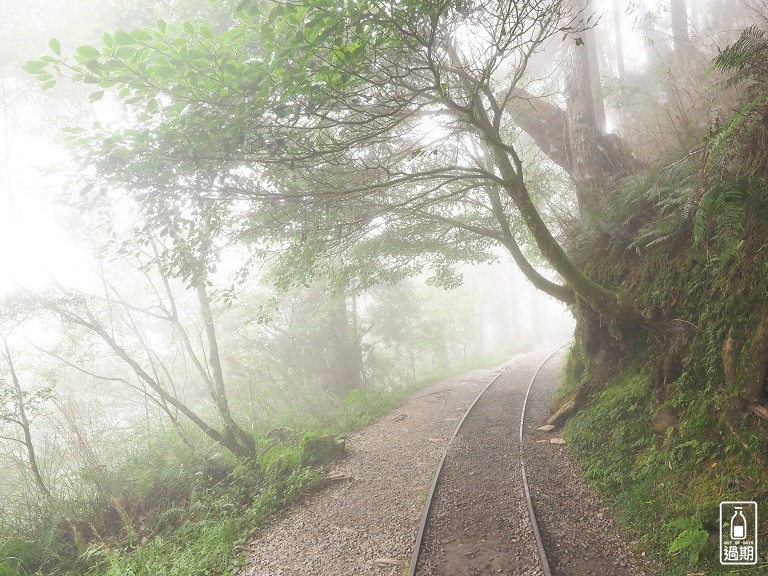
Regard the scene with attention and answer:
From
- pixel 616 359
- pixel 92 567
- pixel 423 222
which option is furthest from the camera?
pixel 423 222

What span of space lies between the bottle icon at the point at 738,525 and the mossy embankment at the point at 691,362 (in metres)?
0.14

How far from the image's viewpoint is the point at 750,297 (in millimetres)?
4668

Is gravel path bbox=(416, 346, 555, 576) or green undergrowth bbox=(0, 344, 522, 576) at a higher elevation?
green undergrowth bbox=(0, 344, 522, 576)

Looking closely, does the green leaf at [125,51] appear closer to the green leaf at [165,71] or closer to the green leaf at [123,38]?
the green leaf at [123,38]

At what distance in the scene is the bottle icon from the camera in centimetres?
376

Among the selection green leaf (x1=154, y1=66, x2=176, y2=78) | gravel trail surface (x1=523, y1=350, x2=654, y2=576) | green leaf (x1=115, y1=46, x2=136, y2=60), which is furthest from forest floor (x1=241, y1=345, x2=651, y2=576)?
green leaf (x1=115, y1=46, x2=136, y2=60)

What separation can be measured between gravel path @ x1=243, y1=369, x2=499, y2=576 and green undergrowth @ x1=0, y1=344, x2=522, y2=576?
1.45 ft

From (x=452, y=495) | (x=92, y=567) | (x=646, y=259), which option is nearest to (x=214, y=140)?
(x=452, y=495)

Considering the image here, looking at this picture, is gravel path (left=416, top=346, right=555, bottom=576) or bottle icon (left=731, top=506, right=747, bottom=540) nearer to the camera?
bottle icon (left=731, top=506, right=747, bottom=540)

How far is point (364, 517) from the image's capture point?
6.17 m

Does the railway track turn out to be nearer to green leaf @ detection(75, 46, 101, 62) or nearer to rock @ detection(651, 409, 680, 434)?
rock @ detection(651, 409, 680, 434)

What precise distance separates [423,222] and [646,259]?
489 centimetres

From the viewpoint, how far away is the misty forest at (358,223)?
4.03 m

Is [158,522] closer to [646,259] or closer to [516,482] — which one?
[516,482]
